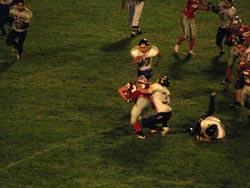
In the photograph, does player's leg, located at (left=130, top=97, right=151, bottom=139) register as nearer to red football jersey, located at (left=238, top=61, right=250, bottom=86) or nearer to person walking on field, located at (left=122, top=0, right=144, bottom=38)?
red football jersey, located at (left=238, top=61, right=250, bottom=86)

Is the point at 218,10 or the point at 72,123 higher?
the point at 218,10

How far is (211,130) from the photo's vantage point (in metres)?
13.8

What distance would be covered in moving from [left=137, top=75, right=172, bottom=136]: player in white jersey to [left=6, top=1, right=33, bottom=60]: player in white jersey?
574 cm

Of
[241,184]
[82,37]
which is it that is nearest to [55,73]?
[82,37]

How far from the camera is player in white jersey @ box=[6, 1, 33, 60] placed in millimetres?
17875

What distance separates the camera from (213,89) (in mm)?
16844

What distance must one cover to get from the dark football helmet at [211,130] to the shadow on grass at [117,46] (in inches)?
253

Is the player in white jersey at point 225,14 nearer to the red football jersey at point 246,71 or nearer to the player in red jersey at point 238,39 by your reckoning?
the player in red jersey at point 238,39

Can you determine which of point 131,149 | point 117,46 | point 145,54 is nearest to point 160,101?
point 131,149

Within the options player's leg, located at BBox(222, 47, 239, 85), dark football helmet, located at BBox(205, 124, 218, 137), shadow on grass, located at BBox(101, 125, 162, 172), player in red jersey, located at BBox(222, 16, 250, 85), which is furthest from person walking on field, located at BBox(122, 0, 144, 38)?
dark football helmet, located at BBox(205, 124, 218, 137)

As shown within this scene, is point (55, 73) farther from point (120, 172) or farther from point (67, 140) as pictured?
point (120, 172)

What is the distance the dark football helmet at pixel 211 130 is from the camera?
45.2ft

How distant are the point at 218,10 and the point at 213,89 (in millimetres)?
2915

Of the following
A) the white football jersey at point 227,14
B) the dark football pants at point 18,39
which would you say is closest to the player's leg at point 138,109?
the white football jersey at point 227,14
